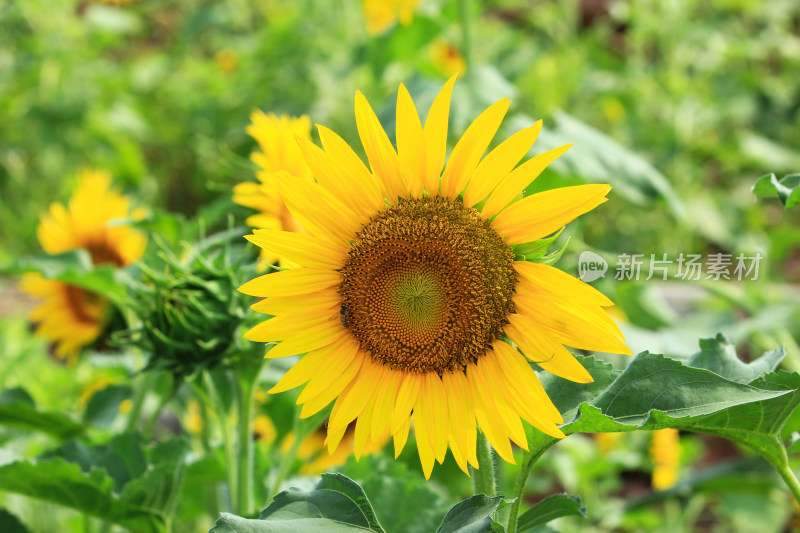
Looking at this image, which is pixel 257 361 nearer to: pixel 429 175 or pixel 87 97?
pixel 429 175

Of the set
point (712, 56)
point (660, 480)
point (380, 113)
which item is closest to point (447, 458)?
point (660, 480)

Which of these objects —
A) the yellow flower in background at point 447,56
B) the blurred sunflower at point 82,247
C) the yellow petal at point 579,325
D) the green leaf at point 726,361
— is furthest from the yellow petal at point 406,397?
the yellow flower in background at point 447,56

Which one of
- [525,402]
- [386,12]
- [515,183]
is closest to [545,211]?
[515,183]

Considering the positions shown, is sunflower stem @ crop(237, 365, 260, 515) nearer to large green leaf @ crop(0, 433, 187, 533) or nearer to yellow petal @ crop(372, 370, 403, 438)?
large green leaf @ crop(0, 433, 187, 533)

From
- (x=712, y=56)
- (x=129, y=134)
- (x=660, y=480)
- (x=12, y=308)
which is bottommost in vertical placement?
(x=660, y=480)

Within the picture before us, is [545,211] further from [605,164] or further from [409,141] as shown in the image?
[605,164]

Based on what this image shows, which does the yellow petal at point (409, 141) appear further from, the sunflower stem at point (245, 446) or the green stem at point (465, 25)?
the green stem at point (465, 25)

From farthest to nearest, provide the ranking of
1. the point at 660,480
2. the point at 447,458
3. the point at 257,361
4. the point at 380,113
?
the point at 660,480 < the point at 447,458 < the point at 380,113 < the point at 257,361
